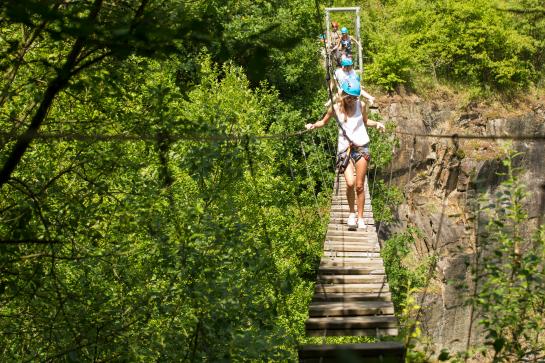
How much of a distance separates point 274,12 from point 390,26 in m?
4.59

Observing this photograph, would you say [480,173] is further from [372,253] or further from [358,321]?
[358,321]

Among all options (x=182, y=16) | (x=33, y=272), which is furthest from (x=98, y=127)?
(x=182, y=16)

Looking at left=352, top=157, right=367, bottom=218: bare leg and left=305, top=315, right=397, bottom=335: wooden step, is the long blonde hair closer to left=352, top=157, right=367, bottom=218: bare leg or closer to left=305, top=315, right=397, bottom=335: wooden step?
left=352, top=157, right=367, bottom=218: bare leg

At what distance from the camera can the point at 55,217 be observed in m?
4.05

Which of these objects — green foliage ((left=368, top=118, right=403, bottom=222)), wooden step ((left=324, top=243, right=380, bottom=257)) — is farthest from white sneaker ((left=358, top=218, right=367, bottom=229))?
green foliage ((left=368, top=118, right=403, bottom=222))

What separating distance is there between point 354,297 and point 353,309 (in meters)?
0.27

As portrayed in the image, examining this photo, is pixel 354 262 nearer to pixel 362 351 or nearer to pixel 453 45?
pixel 362 351

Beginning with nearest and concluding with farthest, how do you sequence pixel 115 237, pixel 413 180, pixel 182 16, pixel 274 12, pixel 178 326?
pixel 182 16 < pixel 178 326 < pixel 115 237 < pixel 274 12 < pixel 413 180

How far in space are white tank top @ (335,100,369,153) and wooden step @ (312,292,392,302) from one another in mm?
1370

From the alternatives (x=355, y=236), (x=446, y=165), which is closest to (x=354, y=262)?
(x=355, y=236)

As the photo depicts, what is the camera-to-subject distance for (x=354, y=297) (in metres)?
5.34

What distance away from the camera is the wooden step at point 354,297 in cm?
530

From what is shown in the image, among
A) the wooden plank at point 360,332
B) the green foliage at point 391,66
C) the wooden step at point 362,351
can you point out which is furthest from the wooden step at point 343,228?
the green foliage at point 391,66

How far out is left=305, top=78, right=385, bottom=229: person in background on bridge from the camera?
250 inches
